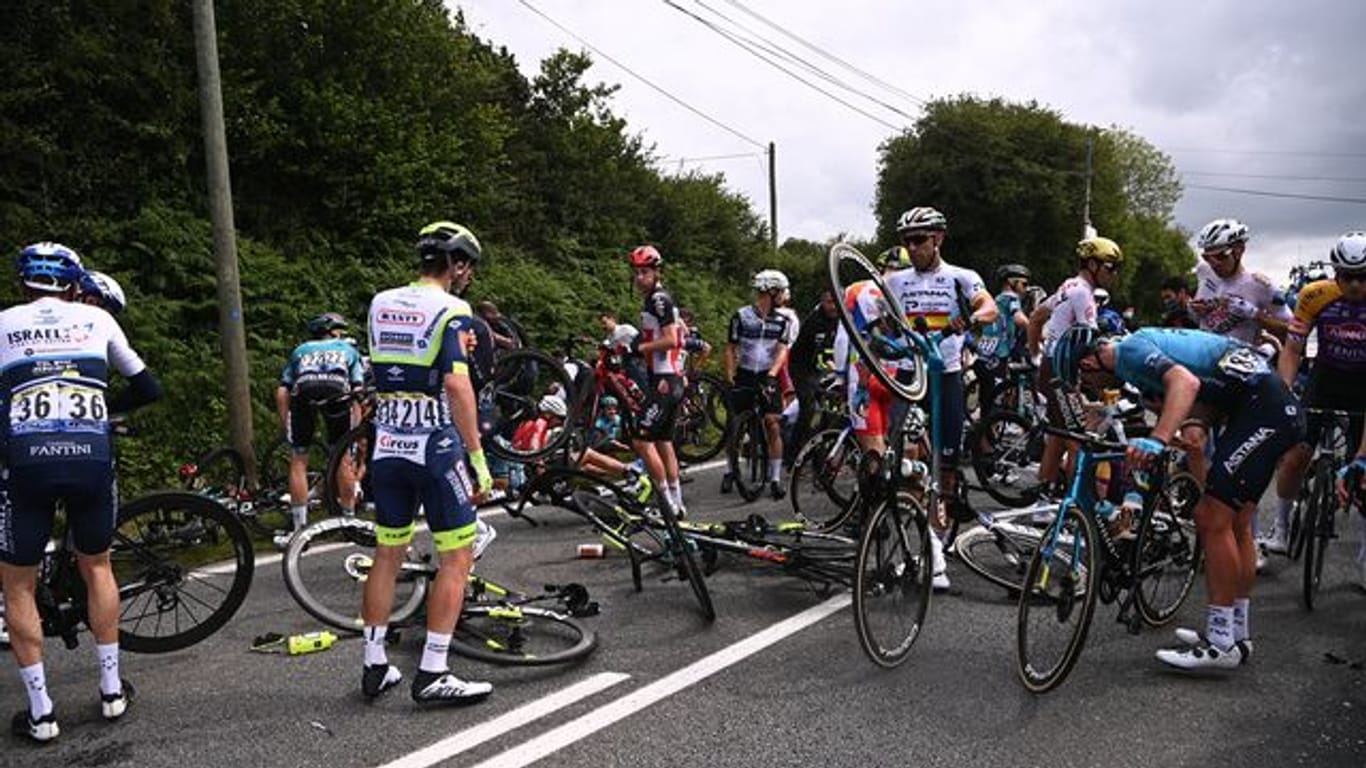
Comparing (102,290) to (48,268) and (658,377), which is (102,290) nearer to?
(48,268)

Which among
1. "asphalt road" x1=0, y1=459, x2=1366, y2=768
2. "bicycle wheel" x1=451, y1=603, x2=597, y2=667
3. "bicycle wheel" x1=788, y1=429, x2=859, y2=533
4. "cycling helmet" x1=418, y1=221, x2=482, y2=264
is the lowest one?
"asphalt road" x1=0, y1=459, x2=1366, y2=768

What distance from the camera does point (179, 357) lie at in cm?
998

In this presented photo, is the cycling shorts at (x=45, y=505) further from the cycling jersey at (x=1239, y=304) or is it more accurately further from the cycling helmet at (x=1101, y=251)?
the cycling jersey at (x=1239, y=304)

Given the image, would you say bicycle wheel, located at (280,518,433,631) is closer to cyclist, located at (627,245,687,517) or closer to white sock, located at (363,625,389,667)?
white sock, located at (363,625,389,667)

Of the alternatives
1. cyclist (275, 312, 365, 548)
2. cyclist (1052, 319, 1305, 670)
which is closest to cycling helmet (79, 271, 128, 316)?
cyclist (275, 312, 365, 548)

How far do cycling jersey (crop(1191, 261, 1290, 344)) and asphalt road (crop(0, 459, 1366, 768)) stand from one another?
6.51 ft

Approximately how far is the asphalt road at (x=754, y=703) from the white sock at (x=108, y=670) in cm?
15

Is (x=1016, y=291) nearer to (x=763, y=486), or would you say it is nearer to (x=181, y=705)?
(x=763, y=486)

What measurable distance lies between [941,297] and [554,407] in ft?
12.5

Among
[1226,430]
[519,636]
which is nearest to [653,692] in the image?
[519,636]

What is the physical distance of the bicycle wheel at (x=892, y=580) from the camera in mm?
4156

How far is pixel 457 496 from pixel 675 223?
22.8 meters

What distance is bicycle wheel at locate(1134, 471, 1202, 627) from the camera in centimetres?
452

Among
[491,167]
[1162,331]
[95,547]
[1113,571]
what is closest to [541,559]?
[95,547]
